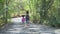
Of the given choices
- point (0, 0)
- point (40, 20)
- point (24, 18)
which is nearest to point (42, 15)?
point (40, 20)

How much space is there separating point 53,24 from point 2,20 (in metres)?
8.89

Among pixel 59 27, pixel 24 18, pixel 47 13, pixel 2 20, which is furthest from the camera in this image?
pixel 2 20

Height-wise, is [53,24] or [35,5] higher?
[35,5]

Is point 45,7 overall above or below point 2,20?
above

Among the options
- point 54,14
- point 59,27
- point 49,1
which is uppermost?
point 49,1

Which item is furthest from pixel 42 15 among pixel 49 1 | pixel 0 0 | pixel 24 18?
pixel 0 0

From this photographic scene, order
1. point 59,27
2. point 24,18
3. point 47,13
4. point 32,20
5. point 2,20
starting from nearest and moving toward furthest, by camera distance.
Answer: point 59,27
point 24,18
point 47,13
point 2,20
point 32,20

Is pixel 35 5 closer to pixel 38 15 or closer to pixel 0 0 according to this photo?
pixel 38 15

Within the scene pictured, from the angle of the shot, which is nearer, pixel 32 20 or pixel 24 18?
pixel 24 18

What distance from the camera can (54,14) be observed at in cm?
2167

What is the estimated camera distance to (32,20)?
32.5 meters

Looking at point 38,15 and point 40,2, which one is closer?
point 40,2

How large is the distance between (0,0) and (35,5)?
785 cm

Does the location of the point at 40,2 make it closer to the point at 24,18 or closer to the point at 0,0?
the point at 24,18
